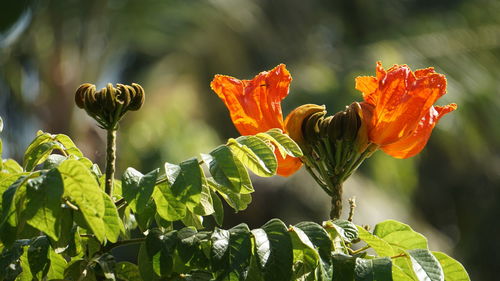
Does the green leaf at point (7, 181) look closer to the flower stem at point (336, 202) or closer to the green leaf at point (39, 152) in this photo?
the green leaf at point (39, 152)

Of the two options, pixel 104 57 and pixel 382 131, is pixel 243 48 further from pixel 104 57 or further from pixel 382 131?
pixel 382 131

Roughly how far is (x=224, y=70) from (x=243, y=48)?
1.32m

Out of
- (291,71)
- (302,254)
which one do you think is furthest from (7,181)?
(291,71)

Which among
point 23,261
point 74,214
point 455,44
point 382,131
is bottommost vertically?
point 23,261

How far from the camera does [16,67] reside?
1400cm

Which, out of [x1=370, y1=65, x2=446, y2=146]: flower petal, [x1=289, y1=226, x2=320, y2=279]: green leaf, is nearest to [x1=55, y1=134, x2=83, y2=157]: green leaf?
[x1=289, y1=226, x2=320, y2=279]: green leaf

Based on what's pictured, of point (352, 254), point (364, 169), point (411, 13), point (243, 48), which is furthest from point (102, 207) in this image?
point (411, 13)

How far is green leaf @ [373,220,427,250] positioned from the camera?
5.21 feet

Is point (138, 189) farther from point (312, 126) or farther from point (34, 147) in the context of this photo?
point (312, 126)

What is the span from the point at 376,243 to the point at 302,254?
0.45 ft

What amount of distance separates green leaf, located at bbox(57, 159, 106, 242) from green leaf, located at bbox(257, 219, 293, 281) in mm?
265

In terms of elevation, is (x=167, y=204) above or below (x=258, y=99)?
below

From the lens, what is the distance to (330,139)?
1.73 meters

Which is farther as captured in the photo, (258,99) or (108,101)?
(258,99)
